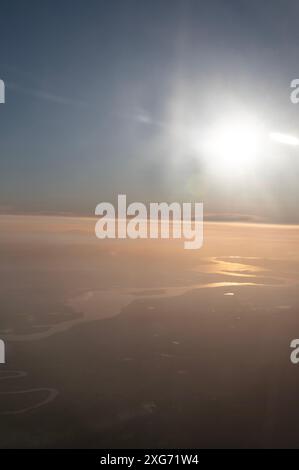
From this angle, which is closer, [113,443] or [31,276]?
[113,443]

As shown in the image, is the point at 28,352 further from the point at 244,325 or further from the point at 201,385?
the point at 244,325

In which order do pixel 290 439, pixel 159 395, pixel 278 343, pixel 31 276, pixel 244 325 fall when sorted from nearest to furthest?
pixel 290 439, pixel 159 395, pixel 278 343, pixel 244 325, pixel 31 276

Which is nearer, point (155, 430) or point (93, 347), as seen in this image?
point (155, 430)

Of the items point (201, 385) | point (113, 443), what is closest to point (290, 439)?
point (201, 385)

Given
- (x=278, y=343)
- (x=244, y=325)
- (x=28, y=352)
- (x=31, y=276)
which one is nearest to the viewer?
(x=28, y=352)

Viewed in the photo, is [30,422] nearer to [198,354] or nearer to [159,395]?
[159,395]
